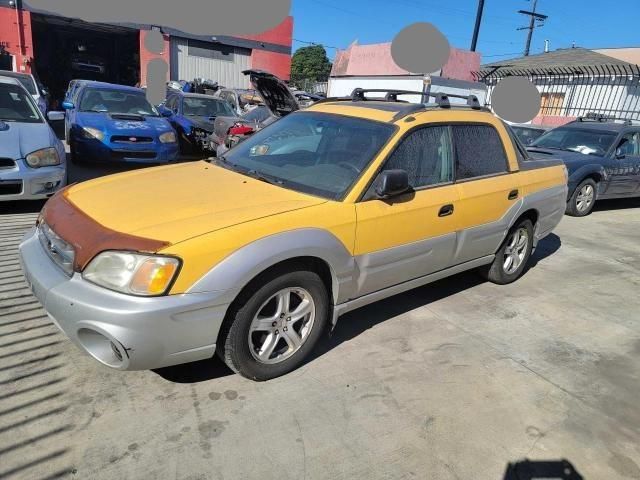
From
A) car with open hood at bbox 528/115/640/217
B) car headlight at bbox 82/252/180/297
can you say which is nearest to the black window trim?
car headlight at bbox 82/252/180/297

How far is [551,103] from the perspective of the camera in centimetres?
2006

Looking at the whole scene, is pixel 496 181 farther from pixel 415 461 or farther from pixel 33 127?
pixel 33 127

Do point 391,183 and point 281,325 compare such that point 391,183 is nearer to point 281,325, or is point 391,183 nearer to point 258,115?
point 281,325

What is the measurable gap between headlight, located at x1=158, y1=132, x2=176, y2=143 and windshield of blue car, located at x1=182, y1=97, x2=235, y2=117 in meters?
3.02

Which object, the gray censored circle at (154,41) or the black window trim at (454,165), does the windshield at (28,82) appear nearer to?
the black window trim at (454,165)

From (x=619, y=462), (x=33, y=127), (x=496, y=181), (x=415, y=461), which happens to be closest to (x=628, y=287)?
(x=496, y=181)

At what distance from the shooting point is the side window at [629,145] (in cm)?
904

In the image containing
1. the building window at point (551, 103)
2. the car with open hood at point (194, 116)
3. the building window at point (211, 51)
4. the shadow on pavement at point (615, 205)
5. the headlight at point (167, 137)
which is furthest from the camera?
the building window at point (211, 51)

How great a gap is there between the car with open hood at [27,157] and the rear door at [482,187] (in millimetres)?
4632

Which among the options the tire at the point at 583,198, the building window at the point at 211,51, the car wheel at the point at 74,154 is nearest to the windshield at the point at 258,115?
the car wheel at the point at 74,154

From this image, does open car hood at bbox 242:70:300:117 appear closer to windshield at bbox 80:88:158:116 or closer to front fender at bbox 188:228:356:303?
front fender at bbox 188:228:356:303

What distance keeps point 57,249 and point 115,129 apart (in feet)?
20.4

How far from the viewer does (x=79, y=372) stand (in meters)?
2.91

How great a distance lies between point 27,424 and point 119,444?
1.70 feet
